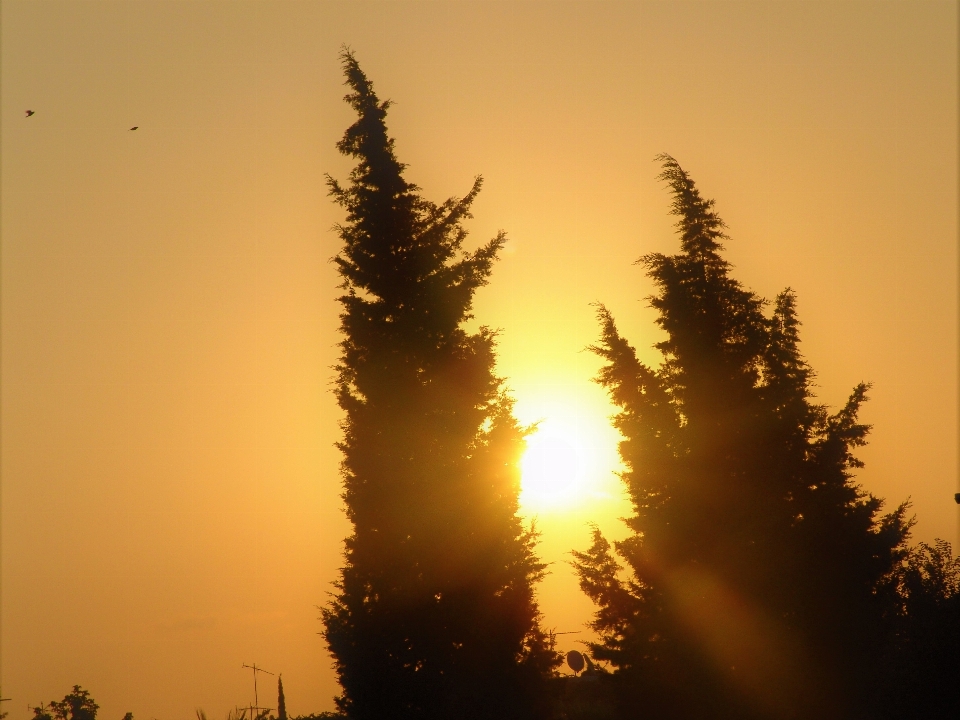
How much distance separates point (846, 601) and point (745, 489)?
172 inches

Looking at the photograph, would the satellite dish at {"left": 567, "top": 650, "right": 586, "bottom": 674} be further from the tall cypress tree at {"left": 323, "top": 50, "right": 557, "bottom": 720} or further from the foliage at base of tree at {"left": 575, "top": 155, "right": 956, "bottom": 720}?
the tall cypress tree at {"left": 323, "top": 50, "right": 557, "bottom": 720}

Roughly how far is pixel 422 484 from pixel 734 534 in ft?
32.5

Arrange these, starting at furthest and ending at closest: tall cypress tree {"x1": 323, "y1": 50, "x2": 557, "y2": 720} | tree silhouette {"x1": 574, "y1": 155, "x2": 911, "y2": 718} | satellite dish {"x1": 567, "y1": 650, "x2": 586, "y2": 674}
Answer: satellite dish {"x1": 567, "y1": 650, "x2": 586, "y2": 674}
tree silhouette {"x1": 574, "y1": 155, "x2": 911, "y2": 718}
tall cypress tree {"x1": 323, "y1": 50, "x2": 557, "y2": 720}

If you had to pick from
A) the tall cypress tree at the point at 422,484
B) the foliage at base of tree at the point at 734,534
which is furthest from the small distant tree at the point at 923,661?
the tall cypress tree at the point at 422,484

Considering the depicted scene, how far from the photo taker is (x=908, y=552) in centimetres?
3139

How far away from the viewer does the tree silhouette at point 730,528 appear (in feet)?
92.3

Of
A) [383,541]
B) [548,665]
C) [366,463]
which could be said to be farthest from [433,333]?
[548,665]

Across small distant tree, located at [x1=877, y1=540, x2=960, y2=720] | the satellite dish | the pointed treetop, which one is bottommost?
small distant tree, located at [x1=877, y1=540, x2=960, y2=720]

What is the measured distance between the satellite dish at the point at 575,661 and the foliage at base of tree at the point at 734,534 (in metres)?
7.53

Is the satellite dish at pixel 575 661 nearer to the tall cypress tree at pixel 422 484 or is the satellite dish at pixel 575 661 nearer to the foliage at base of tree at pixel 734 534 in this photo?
the foliage at base of tree at pixel 734 534

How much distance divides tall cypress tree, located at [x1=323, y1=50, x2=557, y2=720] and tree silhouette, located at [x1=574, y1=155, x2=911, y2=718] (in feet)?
19.2

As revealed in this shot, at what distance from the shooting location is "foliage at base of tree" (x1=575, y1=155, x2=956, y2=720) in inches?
1108

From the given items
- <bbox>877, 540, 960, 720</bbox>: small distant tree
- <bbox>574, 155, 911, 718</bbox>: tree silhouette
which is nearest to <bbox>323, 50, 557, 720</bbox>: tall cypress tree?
<bbox>574, 155, 911, 718</bbox>: tree silhouette

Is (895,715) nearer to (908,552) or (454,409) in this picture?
(908,552)
